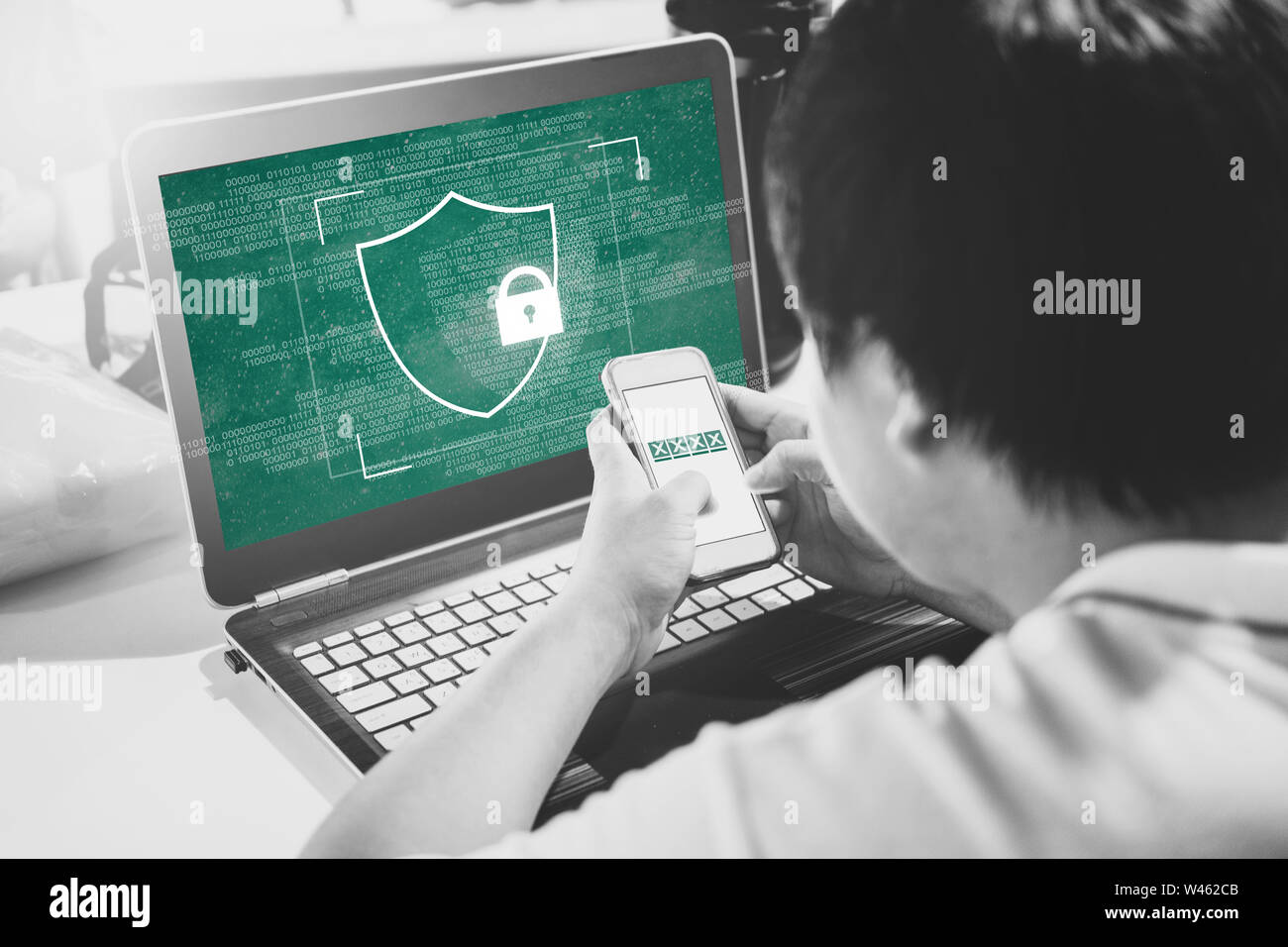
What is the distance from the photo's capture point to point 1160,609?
1.14 ft

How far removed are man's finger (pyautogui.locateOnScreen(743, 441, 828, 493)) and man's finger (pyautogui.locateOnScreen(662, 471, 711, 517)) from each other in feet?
0.17

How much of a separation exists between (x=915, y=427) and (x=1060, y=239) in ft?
0.31

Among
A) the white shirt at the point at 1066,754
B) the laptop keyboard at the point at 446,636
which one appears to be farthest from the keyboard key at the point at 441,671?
the white shirt at the point at 1066,754

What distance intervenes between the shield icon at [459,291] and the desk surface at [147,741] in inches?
8.2

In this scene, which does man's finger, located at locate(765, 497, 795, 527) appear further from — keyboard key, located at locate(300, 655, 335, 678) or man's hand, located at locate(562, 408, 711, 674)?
keyboard key, located at locate(300, 655, 335, 678)

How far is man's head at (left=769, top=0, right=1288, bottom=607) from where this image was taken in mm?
393

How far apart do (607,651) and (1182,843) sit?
276 millimetres

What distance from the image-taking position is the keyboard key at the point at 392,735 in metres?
0.53

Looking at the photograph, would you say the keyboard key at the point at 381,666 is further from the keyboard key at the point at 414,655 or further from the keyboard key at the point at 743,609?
the keyboard key at the point at 743,609

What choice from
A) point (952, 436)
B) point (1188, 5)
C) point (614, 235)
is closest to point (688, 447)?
point (614, 235)

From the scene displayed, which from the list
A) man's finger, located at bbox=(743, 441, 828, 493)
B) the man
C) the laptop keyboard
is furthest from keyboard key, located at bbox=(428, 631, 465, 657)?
man's finger, located at bbox=(743, 441, 828, 493)

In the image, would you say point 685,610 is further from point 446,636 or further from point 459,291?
point 459,291

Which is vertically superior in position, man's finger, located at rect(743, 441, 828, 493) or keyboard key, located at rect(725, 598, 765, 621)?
man's finger, located at rect(743, 441, 828, 493)

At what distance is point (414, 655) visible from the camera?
60 cm
